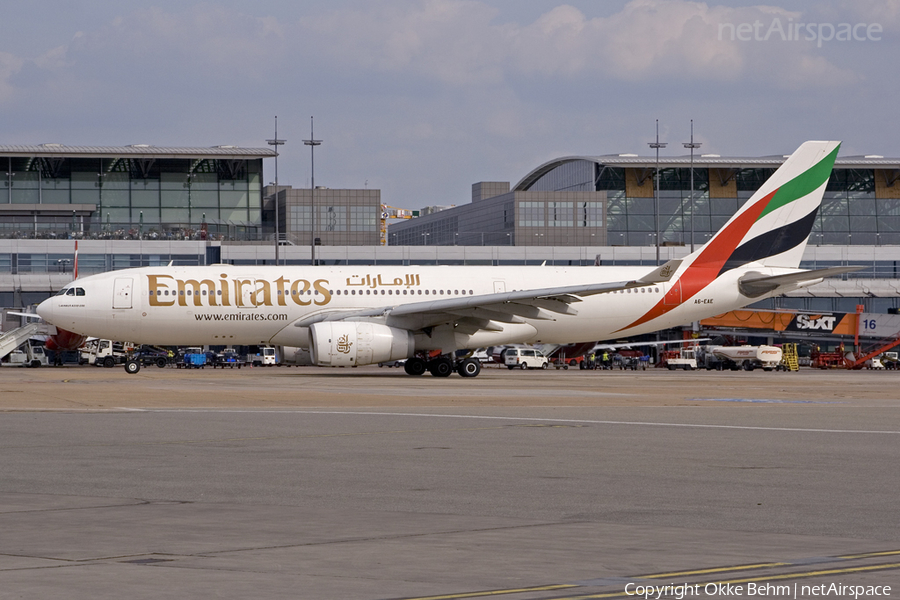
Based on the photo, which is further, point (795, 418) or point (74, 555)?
point (795, 418)

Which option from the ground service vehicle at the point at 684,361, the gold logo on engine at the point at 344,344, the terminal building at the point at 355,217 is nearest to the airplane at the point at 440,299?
the gold logo on engine at the point at 344,344

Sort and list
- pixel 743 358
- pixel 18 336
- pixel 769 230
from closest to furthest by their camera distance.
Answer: pixel 769 230, pixel 18 336, pixel 743 358

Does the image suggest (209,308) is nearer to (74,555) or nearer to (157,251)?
(74,555)

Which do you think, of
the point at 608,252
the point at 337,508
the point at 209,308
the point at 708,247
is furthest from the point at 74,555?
the point at 608,252

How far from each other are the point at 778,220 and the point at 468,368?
517 inches

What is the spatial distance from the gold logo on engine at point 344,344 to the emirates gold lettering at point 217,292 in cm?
395

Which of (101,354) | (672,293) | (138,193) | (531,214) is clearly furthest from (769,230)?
(138,193)

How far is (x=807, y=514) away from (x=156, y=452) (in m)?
8.21

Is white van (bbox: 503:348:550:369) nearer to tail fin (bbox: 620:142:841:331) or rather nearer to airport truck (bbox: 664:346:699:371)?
airport truck (bbox: 664:346:699:371)

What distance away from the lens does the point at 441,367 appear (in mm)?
40875

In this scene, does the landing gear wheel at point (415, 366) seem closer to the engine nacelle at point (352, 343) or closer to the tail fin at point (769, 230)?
the engine nacelle at point (352, 343)

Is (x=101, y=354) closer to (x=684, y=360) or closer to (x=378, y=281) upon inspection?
(x=378, y=281)

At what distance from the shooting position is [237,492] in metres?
11.0

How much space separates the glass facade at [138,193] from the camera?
9625 cm
